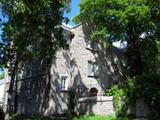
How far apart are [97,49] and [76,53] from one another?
415 cm

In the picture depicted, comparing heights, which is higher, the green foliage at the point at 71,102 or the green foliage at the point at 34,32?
the green foliage at the point at 34,32

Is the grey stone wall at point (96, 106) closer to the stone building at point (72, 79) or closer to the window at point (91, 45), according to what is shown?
the stone building at point (72, 79)

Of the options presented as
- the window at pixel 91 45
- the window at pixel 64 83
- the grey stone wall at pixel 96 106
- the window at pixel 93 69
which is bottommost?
the grey stone wall at pixel 96 106

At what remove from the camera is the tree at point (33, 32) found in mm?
19500

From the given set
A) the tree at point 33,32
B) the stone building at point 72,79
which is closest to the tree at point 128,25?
the stone building at point 72,79

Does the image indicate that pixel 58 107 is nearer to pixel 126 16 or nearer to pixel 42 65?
pixel 42 65

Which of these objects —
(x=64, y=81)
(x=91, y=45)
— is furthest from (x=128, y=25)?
(x=64, y=81)

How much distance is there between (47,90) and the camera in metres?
30.9

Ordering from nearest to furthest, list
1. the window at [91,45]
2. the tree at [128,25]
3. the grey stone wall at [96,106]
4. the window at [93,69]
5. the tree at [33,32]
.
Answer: the tree at [33,32] → the grey stone wall at [96,106] → the tree at [128,25] → the window at [93,69] → the window at [91,45]

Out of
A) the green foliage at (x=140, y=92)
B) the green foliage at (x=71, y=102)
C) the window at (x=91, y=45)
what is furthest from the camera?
the window at (x=91, y=45)

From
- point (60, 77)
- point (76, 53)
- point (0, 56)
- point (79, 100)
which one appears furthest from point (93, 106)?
point (0, 56)

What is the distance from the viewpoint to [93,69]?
35.3 meters

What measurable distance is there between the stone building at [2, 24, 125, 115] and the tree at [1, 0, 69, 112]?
20.9 feet

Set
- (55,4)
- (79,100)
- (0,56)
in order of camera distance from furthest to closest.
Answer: (79,100)
(0,56)
(55,4)
